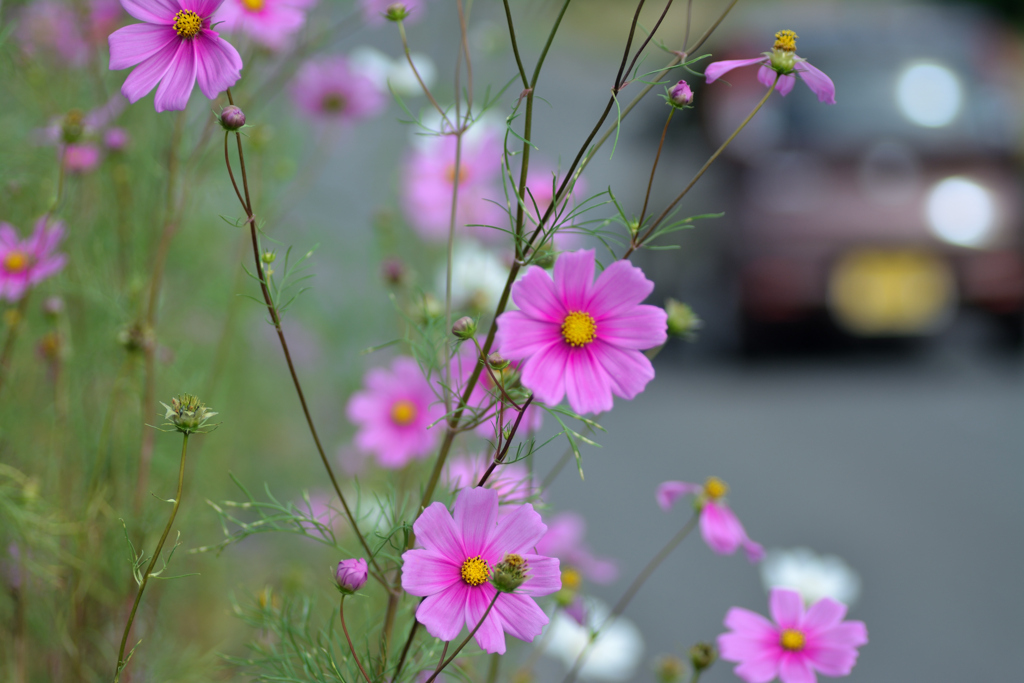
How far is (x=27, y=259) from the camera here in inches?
29.7

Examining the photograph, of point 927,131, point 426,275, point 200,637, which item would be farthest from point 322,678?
point 927,131

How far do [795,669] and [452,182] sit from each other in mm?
789

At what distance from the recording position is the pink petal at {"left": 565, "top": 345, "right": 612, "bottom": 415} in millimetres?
549

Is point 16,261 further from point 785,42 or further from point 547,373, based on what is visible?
point 785,42

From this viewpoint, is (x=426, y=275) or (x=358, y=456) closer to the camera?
(x=358, y=456)

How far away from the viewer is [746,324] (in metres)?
3.21

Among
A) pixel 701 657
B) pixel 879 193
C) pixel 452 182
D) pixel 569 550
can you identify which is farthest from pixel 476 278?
pixel 879 193

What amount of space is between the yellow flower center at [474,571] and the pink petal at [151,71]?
0.34m

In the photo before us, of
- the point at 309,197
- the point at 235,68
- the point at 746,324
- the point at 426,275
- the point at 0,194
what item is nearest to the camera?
the point at 235,68

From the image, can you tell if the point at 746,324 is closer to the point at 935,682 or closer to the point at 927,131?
the point at 927,131

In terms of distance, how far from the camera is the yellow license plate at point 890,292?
3010mm

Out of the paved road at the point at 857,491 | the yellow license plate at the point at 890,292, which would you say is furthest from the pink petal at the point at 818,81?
the yellow license plate at the point at 890,292

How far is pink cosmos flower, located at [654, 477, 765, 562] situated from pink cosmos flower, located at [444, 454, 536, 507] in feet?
0.36

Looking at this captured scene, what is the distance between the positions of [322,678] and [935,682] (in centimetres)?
147
